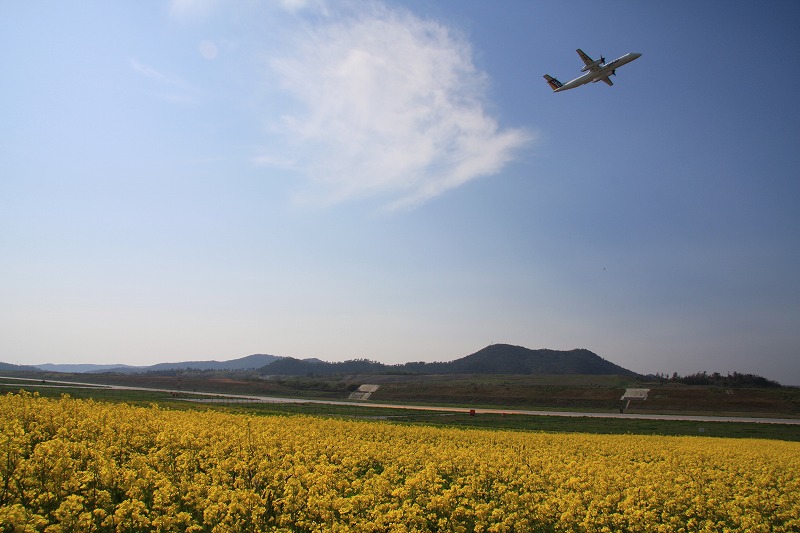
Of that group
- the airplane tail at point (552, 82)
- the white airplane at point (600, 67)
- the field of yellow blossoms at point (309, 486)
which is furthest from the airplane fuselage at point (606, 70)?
the field of yellow blossoms at point (309, 486)

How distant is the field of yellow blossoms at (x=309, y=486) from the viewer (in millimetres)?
9461

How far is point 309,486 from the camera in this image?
11492 mm

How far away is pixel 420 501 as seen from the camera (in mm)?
11180

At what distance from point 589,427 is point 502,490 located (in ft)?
135

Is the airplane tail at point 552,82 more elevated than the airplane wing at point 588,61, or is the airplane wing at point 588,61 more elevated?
the airplane tail at point 552,82

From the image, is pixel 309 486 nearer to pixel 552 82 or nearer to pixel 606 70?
pixel 606 70

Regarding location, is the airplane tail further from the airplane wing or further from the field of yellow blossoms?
the field of yellow blossoms

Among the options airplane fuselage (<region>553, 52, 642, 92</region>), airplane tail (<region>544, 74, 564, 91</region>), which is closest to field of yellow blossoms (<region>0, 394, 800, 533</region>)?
airplane fuselage (<region>553, 52, 642, 92</region>)

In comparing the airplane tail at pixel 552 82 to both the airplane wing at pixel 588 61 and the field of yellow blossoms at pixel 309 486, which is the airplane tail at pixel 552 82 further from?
the field of yellow blossoms at pixel 309 486

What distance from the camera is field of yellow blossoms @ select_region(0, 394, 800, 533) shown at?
9461mm

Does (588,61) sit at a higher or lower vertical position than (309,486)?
higher

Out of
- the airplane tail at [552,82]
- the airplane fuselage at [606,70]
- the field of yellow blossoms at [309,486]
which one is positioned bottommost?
the field of yellow blossoms at [309,486]

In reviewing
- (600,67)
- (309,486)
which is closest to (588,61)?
(600,67)

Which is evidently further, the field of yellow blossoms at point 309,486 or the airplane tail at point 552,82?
the airplane tail at point 552,82
